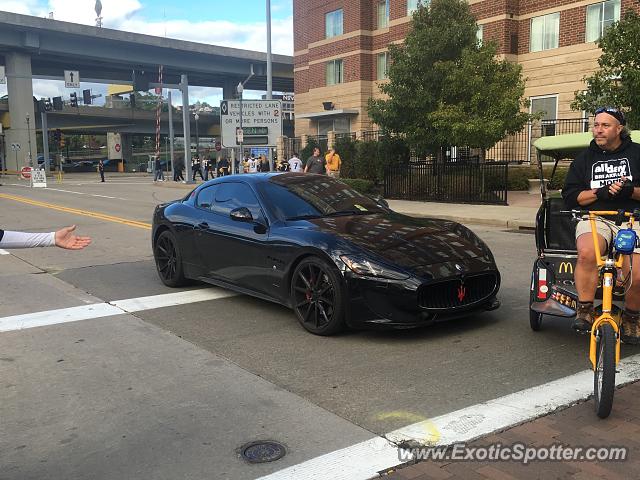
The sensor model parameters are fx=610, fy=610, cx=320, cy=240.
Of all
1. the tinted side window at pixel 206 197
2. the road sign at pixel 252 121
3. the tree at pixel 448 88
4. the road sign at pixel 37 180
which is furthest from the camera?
the road sign at pixel 37 180

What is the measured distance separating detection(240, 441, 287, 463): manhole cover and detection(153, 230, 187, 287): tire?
433 centimetres

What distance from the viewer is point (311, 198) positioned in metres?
6.54

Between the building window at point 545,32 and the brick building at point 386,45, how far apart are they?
0.03 m

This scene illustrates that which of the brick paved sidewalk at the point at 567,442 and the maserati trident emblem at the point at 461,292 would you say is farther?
the maserati trident emblem at the point at 461,292

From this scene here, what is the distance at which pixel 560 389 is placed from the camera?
4176 mm

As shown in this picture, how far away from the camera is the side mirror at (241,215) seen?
6301 millimetres

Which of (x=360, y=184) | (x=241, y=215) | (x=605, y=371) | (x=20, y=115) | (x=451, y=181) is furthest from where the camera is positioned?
(x=20, y=115)

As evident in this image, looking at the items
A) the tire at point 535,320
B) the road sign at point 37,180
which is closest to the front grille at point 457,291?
the tire at point 535,320

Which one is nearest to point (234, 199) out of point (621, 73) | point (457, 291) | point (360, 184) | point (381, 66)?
point (457, 291)

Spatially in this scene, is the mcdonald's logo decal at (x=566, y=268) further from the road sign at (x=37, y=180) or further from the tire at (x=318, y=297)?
the road sign at (x=37, y=180)

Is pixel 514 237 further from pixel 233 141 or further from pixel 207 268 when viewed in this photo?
pixel 233 141

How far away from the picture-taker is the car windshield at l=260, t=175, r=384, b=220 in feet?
20.7

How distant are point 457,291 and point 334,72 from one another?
121ft

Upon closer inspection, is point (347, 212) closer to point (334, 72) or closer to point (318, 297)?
point (318, 297)
